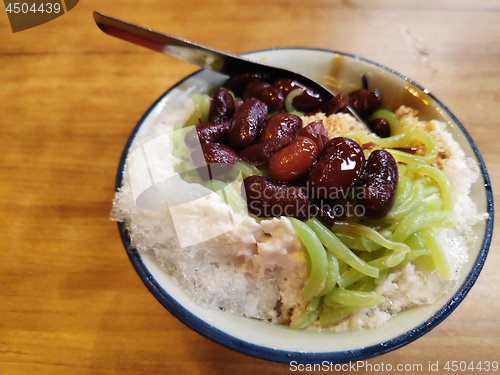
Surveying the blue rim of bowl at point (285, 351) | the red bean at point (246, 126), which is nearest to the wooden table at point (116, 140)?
the blue rim of bowl at point (285, 351)

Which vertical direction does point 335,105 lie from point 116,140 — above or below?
above

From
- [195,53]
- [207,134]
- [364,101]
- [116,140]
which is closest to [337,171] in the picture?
[207,134]

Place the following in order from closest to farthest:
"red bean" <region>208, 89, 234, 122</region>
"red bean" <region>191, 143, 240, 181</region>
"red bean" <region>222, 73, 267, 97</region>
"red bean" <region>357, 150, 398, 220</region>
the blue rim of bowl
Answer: the blue rim of bowl → "red bean" <region>357, 150, 398, 220</region> → "red bean" <region>191, 143, 240, 181</region> → "red bean" <region>208, 89, 234, 122</region> → "red bean" <region>222, 73, 267, 97</region>

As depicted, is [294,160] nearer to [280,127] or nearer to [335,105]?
[280,127]

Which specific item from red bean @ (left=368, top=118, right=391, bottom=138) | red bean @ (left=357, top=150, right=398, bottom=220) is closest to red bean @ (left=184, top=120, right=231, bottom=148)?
red bean @ (left=357, top=150, right=398, bottom=220)

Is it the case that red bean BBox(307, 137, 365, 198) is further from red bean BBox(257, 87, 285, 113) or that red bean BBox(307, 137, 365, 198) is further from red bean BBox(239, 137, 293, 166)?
red bean BBox(257, 87, 285, 113)

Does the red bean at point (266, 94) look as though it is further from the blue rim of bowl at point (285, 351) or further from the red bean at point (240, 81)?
the blue rim of bowl at point (285, 351)
